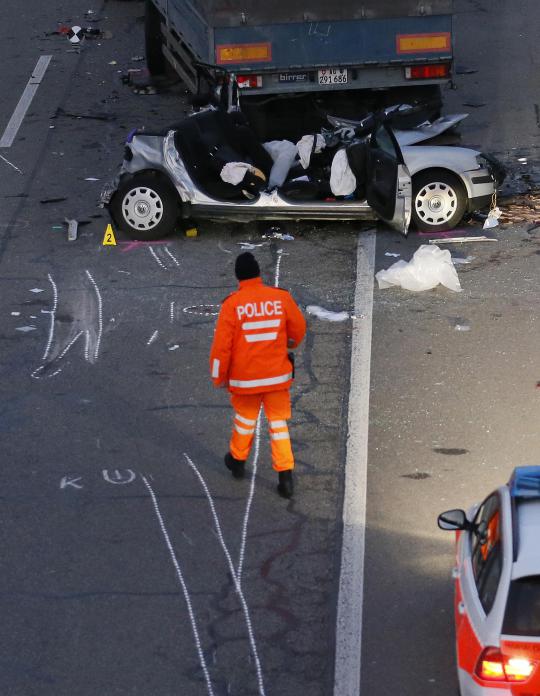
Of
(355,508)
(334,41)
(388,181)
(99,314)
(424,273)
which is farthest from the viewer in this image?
(334,41)

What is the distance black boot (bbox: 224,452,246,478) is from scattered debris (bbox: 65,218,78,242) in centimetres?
523

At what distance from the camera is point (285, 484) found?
821 centimetres

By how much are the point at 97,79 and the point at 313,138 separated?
759 centimetres

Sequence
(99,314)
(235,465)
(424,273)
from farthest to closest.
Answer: (424,273) < (99,314) < (235,465)

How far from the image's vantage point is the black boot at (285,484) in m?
8.20

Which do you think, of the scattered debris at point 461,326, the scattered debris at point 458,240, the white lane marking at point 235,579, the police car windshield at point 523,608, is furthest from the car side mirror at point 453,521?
the scattered debris at point 458,240

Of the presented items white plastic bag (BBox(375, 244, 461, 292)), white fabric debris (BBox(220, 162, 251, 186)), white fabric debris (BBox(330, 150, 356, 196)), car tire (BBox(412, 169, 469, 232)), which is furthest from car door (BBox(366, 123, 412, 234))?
white fabric debris (BBox(220, 162, 251, 186))

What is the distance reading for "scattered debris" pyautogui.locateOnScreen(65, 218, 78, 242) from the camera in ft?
43.0

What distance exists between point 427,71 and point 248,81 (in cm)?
203

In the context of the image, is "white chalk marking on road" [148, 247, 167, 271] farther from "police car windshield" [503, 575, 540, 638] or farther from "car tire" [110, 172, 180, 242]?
"police car windshield" [503, 575, 540, 638]

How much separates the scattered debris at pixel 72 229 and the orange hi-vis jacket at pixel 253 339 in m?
5.39

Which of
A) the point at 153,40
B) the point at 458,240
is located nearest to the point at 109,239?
the point at 458,240

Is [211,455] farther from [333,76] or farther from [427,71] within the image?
[427,71]

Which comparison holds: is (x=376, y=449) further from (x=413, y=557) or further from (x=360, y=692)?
(x=360, y=692)
